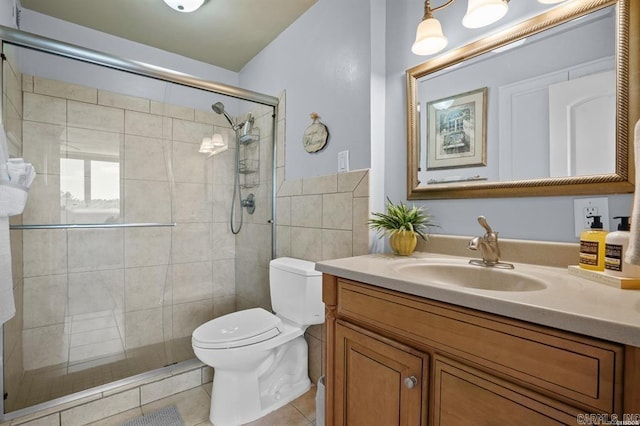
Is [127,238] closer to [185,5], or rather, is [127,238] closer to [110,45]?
[110,45]

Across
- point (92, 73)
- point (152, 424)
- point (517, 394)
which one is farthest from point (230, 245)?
point (517, 394)

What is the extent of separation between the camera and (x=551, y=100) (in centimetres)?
101

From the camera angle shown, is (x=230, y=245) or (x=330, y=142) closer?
(x=330, y=142)

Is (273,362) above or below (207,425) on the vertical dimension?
above

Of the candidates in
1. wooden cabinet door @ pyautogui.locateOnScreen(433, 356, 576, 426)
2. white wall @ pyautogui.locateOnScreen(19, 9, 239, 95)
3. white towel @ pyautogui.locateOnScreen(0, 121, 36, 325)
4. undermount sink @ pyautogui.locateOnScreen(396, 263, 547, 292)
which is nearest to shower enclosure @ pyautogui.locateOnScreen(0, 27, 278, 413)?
A: white wall @ pyautogui.locateOnScreen(19, 9, 239, 95)

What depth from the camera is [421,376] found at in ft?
2.60

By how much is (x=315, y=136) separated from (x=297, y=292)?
36.2 inches

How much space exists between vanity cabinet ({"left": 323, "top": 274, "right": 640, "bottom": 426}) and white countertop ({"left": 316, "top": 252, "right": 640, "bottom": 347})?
25mm

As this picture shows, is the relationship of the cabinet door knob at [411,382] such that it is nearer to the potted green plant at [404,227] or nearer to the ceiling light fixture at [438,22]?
the potted green plant at [404,227]

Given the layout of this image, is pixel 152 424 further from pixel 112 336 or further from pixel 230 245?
pixel 230 245

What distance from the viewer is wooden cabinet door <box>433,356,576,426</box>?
1.95 ft

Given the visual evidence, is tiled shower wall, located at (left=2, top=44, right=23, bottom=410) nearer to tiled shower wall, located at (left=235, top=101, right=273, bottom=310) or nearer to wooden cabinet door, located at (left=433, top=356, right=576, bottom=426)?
tiled shower wall, located at (left=235, top=101, right=273, bottom=310)

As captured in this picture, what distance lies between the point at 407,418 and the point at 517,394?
0.33 m

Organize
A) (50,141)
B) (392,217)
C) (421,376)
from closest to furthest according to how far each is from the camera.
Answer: (421,376)
(392,217)
(50,141)
